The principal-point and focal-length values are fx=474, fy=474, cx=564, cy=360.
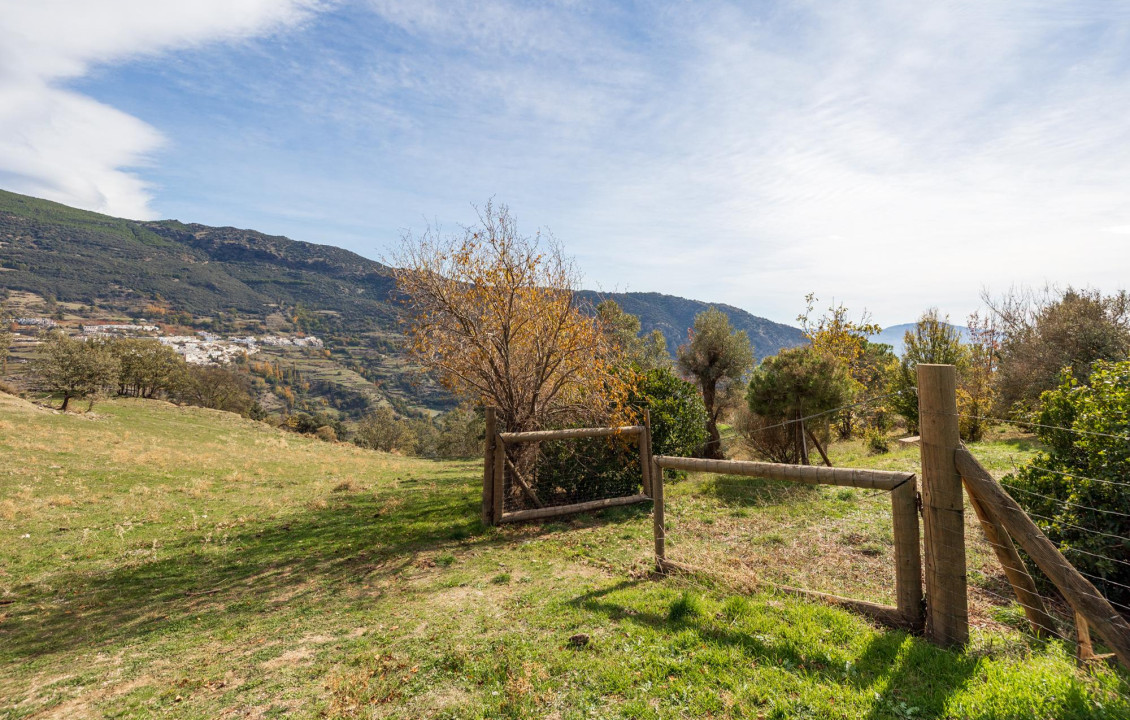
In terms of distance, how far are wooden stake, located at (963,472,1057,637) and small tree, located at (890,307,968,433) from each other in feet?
65.8

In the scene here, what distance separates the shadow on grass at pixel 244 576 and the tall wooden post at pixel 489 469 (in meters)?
0.26

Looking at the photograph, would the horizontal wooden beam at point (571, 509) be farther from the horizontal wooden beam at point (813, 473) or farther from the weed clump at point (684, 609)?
the weed clump at point (684, 609)

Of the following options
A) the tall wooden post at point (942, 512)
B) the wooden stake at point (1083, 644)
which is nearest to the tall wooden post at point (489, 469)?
the tall wooden post at point (942, 512)

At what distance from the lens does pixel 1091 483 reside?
4492mm

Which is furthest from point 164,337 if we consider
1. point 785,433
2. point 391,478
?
point 785,433

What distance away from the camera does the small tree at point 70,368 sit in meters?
32.5

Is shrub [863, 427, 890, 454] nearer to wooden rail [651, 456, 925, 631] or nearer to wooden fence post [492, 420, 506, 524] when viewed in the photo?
wooden fence post [492, 420, 506, 524]

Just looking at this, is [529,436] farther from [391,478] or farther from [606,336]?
[391,478]

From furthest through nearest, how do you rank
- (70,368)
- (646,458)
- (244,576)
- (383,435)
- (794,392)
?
(383,435) < (70,368) < (794,392) < (646,458) < (244,576)

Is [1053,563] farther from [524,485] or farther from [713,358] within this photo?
[713,358]

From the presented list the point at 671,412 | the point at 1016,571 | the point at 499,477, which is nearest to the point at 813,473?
the point at 1016,571

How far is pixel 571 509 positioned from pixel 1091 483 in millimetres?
7677

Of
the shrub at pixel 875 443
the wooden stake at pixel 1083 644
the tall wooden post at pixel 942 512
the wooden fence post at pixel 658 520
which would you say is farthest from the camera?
the shrub at pixel 875 443

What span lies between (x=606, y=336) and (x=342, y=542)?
698cm
